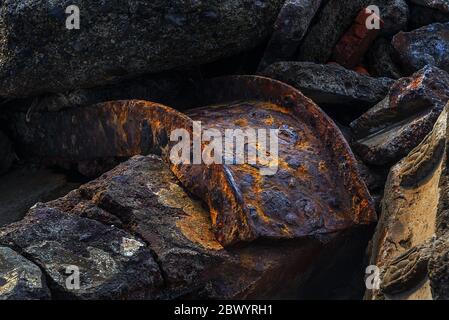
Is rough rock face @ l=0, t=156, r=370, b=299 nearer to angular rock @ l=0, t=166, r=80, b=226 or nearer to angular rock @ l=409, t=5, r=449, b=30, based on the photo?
angular rock @ l=0, t=166, r=80, b=226

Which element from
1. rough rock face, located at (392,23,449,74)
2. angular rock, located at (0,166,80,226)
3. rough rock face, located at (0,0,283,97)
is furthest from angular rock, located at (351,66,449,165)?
angular rock, located at (0,166,80,226)

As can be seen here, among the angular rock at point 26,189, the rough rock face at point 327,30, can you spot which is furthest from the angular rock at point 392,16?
the angular rock at point 26,189

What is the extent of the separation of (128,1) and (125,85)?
55 cm

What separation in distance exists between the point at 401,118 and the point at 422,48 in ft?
2.32

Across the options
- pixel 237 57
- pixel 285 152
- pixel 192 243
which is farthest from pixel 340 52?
pixel 192 243

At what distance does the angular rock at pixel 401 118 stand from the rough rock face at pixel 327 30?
1.83 feet

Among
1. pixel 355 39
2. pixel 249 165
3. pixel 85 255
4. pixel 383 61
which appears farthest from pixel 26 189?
pixel 383 61

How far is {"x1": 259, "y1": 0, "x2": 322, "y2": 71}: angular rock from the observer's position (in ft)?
12.1

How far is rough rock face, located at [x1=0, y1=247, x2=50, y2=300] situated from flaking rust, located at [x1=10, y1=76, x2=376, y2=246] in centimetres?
74

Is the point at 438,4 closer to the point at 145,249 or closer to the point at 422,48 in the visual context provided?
the point at 422,48

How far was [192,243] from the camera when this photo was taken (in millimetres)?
2828

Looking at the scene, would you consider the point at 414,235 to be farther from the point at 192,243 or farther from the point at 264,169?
the point at 192,243

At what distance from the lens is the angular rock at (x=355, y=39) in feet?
13.4

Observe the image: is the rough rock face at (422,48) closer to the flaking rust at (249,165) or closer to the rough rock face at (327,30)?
the rough rock face at (327,30)
